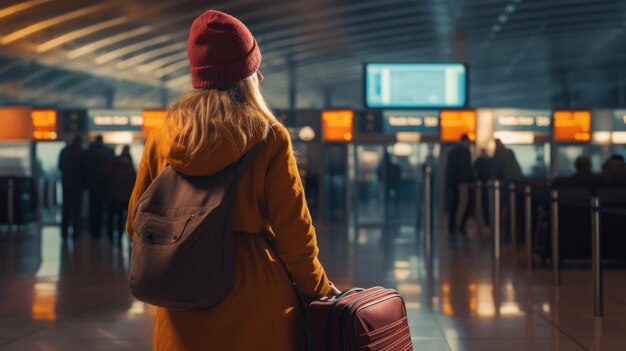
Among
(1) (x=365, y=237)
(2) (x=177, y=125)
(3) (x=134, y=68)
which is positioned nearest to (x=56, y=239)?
(1) (x=365, y=237)

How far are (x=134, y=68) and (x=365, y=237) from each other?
18883mm

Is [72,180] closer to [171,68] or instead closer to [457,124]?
[457,124]

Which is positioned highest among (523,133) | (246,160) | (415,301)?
(523,133)

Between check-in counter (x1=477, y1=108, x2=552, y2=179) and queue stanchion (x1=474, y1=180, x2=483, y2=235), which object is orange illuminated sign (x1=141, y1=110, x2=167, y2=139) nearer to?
check-in counter (x1=477, y1=108, x2=552, y2=179)

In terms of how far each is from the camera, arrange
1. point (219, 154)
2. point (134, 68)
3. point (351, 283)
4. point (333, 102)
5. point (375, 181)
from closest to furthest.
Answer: point (219, 154) → point (351, 283) → point (375, 181) → point (134, 68) → point (333, 102)

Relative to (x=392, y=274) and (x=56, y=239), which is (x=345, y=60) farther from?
(x=392, y=274)

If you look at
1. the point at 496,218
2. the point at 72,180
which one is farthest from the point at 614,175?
the point at 72,180

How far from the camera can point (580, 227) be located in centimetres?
1070

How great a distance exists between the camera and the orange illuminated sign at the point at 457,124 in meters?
22.2

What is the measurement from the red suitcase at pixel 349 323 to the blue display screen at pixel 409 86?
42.9ft

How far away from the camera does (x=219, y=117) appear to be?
2703 mm

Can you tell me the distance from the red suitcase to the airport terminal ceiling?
19.9 meters

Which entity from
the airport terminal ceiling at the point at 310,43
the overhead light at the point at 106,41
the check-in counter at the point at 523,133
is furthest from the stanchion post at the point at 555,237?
the overhead light at the point at 106,41

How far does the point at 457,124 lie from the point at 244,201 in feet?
65.1
